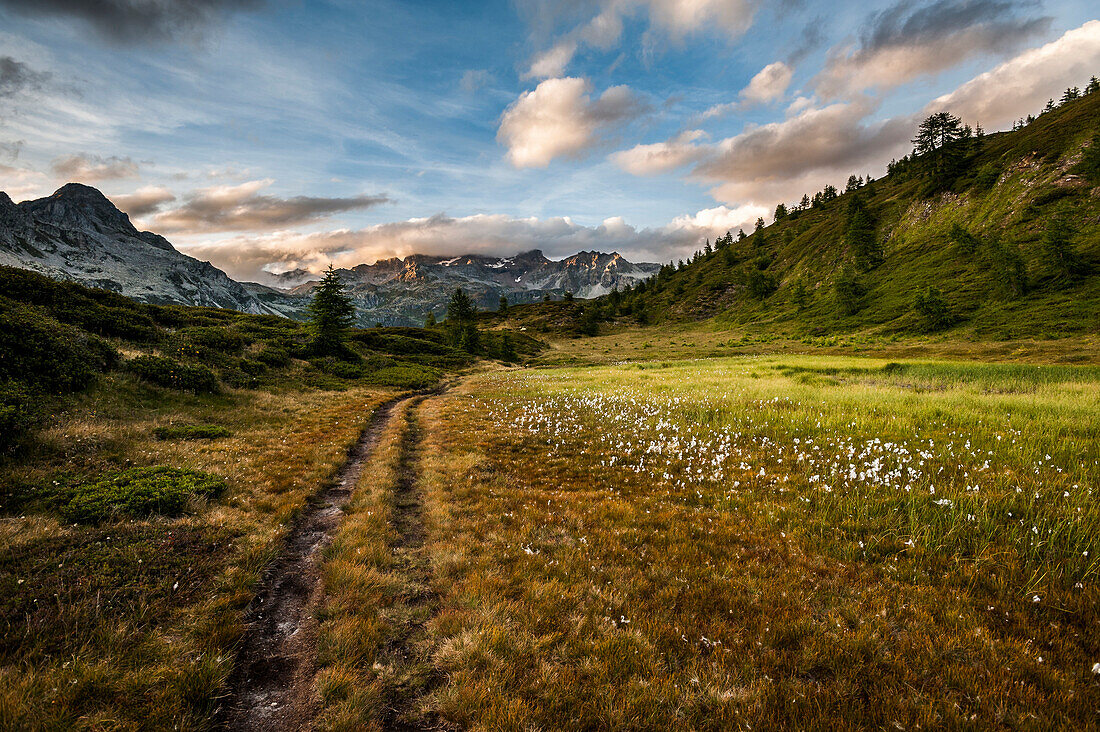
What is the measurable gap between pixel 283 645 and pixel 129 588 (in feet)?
8.77

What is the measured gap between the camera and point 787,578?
19.2 ft

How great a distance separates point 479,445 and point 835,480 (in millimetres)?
10930

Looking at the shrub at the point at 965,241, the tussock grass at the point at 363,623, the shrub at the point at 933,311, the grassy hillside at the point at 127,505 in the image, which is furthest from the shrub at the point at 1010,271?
the tussock grass at the point at 363,623

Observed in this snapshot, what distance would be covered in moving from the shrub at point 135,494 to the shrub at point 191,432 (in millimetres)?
4984

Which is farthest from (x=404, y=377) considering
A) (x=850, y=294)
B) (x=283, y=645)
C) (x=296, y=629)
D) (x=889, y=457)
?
(x=850, y=294)

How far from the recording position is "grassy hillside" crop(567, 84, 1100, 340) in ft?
190

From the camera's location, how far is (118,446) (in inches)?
460

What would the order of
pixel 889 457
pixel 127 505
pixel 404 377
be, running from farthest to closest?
pixel 404 377, pixel 889 457, pixel 127 505

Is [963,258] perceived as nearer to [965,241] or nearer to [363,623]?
[965,241]

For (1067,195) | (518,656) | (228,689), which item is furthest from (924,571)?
(1067,195)

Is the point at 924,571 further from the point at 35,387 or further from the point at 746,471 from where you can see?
the point at 35,387

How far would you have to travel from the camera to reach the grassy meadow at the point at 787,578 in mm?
3926

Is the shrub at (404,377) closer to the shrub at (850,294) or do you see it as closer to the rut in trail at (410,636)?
the rut in trail at (410,636)

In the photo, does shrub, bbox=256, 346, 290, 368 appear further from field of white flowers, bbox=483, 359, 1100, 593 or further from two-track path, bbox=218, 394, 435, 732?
two-track path, bbox=218, 394, 435, 732
